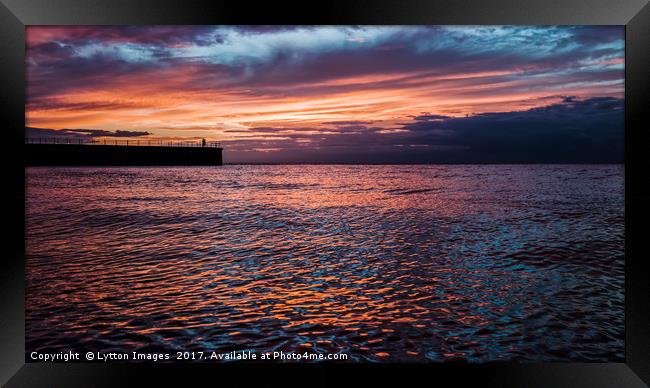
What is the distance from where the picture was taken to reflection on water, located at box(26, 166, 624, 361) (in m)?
5.02

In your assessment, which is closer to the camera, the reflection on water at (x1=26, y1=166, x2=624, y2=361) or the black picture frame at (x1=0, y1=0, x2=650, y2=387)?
the black picture frame at (x1=0, y1=0, x2=650, y2=387)

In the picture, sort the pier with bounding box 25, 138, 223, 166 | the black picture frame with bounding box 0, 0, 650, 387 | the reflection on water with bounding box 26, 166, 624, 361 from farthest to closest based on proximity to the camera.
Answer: the pier with bounding box 25, 138, 223, 166, the reflection on water with bounding box 26, 166, 624, 361, the black picture frame with bounding box 0, 0, 650, 387

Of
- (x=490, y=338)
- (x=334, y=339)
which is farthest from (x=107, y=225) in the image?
(x=490, y=338)

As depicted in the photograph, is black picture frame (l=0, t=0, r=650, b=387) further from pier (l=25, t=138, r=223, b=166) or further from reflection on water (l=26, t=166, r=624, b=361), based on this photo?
pier (l=25, t=138, r=223, b=166)

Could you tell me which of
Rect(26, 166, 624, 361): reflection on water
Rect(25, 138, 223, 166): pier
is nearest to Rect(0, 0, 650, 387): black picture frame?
Rect(26, 166, 624, 361): reflection on water

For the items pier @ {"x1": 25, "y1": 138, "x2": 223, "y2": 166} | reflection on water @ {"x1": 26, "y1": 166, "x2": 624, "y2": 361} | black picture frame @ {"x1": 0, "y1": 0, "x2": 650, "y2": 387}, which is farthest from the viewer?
pier @ {"x1": 25, "y1": 138, "x2": 223, "y2": 166}

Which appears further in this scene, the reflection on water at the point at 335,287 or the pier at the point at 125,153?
the pier at the point at 125,153

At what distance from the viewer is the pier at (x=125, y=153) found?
48.7m

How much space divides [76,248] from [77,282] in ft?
12.3

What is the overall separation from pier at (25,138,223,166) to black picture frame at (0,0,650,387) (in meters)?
45.6
